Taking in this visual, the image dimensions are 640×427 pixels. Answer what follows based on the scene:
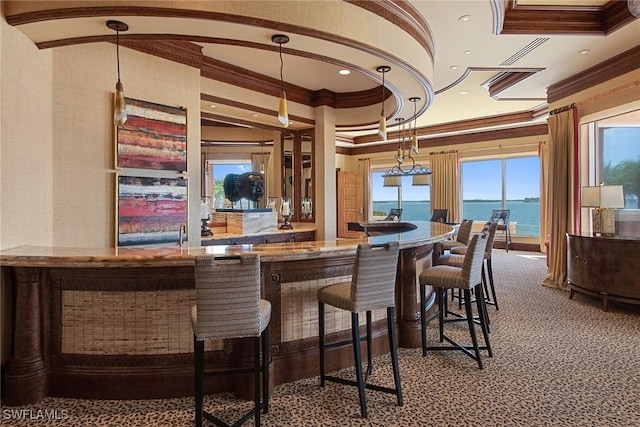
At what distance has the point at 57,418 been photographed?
2252mm

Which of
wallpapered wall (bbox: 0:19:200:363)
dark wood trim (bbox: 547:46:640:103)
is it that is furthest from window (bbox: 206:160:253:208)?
dark wood trim (bbox: 547:46:640:103)

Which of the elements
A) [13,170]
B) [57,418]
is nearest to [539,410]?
[57,418]

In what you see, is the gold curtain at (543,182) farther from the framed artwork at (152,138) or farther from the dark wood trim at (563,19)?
the framed artwork at (152,138)

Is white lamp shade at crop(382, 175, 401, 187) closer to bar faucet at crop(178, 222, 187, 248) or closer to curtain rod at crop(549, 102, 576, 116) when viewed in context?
curtain rod at crop(549, 102, 576, 116)

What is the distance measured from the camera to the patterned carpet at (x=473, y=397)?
222 cm

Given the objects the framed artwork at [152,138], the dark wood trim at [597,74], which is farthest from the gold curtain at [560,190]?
the framed artwork at [152,138]

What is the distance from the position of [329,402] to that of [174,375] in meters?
1.02

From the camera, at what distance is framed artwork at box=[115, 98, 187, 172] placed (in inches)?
136

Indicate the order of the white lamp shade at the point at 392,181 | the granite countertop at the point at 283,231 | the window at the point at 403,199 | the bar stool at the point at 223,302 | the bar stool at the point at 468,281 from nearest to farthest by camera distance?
the bar stool at the point at 223,302
the bar stool at the point at 468,281
the granite countertop at the point at 283,231
the white lamp shade at the point at 392,181
the window at the point at 403,199

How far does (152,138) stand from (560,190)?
5494 mm

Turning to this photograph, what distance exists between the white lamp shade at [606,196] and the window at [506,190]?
5.23m

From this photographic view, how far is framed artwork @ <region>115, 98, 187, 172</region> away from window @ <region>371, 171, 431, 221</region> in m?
9.00

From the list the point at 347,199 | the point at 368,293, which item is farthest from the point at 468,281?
the point at 347,199

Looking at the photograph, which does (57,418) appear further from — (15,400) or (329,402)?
(329,402)
